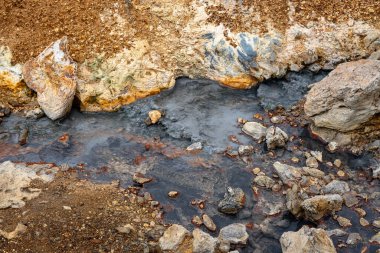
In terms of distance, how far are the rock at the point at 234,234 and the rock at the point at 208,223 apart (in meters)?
0.17

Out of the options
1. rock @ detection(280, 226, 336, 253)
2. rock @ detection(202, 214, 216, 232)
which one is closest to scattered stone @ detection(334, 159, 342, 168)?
rock @ detection(280, 226, 336, 253)

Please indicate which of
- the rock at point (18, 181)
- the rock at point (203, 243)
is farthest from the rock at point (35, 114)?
the rock at point (203, 243)

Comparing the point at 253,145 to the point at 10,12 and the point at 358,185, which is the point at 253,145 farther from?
the point at 10,12

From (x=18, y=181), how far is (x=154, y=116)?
10.6 feet

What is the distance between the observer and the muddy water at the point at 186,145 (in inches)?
297

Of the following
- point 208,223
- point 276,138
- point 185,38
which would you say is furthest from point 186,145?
point 185,38

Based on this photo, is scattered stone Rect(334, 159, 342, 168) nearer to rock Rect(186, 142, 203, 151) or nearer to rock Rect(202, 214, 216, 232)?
rock Rect(186, 142, 203, 151)

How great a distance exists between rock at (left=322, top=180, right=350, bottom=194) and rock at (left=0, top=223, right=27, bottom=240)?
5.33m

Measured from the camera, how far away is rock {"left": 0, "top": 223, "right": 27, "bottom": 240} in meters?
6.65

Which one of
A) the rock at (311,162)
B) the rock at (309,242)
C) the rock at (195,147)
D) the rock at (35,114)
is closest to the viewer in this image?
the rock at (309,242)

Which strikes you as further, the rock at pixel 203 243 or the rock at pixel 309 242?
the rock at pixel 203 243

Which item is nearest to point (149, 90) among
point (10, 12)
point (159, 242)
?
point (10, 12)

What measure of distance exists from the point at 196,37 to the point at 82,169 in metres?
4.41

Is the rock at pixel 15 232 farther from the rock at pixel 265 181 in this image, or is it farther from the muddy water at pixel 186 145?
the rock at pixel 265 181
